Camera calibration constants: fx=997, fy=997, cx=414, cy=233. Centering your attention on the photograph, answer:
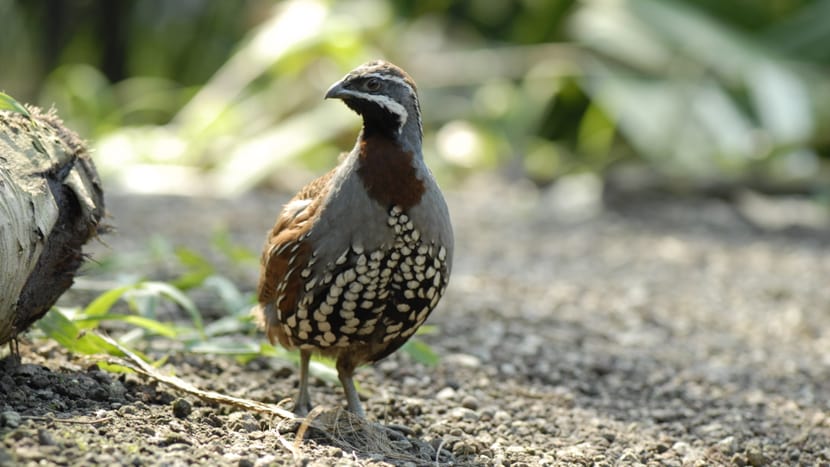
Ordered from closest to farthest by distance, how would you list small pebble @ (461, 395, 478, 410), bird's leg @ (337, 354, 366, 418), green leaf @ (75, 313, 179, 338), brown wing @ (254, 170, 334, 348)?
brown wing @ (254, 170, 334, 348) → bird's leg @ (337, 354, 366, 418) → green leaf @ (75, 313, 179, 338) → small pebble @ (461, 395, 478, 410)

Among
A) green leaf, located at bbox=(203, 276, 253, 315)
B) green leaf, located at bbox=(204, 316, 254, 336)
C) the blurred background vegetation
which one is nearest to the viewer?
green leaf, located at bbox=(204, 316, 254, 336)

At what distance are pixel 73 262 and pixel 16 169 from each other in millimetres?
350

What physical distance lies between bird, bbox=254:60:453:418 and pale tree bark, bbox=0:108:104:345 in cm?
62

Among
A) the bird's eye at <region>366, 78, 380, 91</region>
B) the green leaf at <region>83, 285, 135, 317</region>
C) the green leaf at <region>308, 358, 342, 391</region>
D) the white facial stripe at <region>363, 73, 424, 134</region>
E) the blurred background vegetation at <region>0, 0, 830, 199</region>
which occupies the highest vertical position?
the blurred background vegetation at <region>0, 0, 830, 199</region>

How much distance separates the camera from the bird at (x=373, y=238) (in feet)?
9.13

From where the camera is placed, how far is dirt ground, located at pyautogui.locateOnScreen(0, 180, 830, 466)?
8.68ft

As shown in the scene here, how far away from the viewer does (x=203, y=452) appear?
2.42 meters

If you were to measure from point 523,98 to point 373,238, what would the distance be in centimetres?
646

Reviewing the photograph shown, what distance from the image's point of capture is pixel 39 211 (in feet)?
8.84

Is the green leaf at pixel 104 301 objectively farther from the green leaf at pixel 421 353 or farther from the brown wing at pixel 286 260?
the green leaf at pixel 421 353

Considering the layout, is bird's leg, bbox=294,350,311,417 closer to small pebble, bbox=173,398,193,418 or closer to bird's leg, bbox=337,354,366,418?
bird's leg, bbox=337,354,366,418

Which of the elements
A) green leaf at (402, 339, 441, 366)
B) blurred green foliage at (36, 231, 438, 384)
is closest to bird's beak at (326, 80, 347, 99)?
blurred green foliage at (36, 231, 438, 384)

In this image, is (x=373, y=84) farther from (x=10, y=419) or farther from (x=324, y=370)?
(x=10, y=419)

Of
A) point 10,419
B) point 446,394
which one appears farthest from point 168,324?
point 10,419
